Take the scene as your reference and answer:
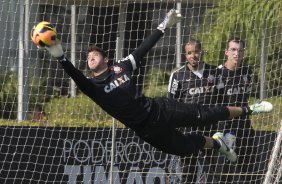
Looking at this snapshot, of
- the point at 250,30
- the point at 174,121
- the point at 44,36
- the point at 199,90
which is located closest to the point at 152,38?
the point at 174,121

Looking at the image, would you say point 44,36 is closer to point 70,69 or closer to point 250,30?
point 70,69

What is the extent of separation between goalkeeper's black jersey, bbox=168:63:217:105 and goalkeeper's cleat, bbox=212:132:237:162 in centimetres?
46

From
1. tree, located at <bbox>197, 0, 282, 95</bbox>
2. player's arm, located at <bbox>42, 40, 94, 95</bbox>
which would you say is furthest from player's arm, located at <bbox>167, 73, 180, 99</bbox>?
player's arm, located at <bbox>42, 40, 94, 95</bbox>

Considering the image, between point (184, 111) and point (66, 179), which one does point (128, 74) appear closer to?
point (184, 111)

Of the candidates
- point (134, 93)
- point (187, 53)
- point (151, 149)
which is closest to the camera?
point (134, 93)

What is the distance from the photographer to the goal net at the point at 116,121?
1132cm

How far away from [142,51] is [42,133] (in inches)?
86.7

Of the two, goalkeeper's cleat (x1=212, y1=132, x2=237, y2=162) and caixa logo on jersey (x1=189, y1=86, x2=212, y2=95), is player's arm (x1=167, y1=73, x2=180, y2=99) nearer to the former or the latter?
caixa logo on jersey (x1=189, y1=86, x2=212, y2=95)

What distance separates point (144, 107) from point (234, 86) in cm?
166

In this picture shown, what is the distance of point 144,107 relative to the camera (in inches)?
384

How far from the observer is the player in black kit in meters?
9.67

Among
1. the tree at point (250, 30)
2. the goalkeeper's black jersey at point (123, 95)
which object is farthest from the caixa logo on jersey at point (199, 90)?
the goalkeeper's black jersey at point (123, 95)

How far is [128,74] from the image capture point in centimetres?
980

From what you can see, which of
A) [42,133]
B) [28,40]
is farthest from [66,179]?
[28,40]
